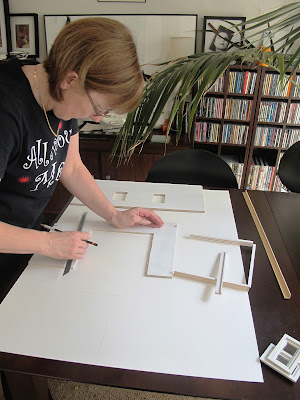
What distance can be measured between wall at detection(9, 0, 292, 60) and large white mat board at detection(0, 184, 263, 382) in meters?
2.10

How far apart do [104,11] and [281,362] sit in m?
2.63

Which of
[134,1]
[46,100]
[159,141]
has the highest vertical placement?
[134,1]

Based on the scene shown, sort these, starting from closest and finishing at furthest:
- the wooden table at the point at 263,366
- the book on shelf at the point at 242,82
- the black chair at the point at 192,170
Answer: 1. the wooden table at the point at 263,366
2. the black chair at the point at 192,170
3. the book on shelf at the point at 242,82

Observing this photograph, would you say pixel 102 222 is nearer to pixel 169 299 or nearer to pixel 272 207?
pixel 169 299

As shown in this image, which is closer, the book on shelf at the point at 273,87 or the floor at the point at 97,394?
the floor at the point at 97,394

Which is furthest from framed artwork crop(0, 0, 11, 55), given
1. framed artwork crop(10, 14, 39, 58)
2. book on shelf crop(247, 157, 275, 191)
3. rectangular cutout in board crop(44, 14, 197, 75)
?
book on shelf crop(247, 157, 275, 191)

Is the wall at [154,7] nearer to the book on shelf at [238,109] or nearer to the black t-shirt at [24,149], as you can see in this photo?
the book on shelf at [238,109]

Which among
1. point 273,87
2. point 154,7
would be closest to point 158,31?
point 154,7

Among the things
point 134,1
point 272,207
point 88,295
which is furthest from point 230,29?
point 88,295

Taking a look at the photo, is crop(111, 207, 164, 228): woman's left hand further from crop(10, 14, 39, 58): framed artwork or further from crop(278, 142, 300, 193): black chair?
crop(10, 14, 39, 58): framed artwork

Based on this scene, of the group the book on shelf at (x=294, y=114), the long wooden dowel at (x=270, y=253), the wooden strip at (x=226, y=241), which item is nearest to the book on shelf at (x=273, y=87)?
the book on shelf at (x=294, y=114)

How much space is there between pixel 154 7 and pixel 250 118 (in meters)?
1.09

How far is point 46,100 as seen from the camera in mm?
898

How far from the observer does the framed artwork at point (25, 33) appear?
2617 millimetres
